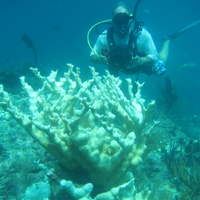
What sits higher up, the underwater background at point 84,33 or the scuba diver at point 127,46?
the underwater background at point 84,33

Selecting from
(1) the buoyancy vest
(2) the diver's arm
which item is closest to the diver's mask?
(1) the buoyancy vest

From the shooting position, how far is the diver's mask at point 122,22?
3.66 m

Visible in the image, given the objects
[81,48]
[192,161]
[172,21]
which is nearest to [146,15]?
[172,21]

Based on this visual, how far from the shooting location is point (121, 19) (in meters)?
3.69

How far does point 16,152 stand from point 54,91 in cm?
164

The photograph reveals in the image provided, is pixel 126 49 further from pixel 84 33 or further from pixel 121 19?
pixel 84 33

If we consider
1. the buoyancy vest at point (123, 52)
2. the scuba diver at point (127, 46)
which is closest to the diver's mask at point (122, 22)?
the scuba diver at point (127, 46)

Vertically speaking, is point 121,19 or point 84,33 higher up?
point 84,33

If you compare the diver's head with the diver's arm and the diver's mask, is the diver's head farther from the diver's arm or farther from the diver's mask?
the diver's arm

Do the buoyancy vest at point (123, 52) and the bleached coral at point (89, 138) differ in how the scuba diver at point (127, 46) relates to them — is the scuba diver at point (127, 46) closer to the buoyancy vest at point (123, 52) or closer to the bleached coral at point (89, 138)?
the buoyancy vest at point (123, 52)

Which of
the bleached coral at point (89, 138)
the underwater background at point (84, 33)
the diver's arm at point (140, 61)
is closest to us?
the bleached coral at point (89, 138)

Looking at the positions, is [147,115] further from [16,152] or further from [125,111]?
[16,152]

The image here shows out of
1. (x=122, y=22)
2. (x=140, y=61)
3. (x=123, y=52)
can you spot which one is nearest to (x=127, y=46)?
(x=123, y=52)

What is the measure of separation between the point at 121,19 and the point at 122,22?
80 millimetres
